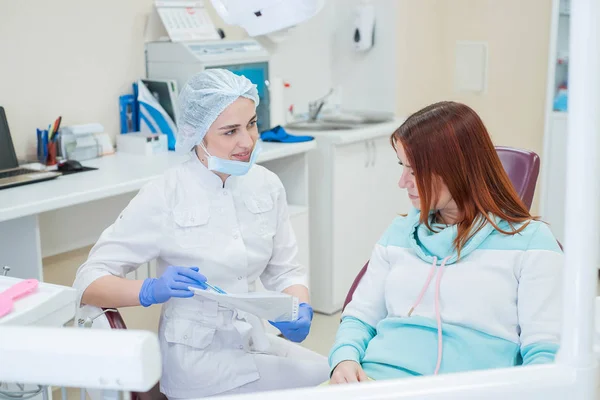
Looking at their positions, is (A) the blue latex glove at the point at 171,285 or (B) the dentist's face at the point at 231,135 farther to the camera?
(B) the dentist's face at the point at 231,135

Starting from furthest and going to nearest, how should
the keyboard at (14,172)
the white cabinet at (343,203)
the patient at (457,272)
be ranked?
the white cabinet at (343,203), the keyboard at (14,172), the patient at (457,272)

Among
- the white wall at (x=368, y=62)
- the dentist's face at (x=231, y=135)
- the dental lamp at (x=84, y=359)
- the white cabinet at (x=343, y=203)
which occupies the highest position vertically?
the white wall at (x=368, y=62)

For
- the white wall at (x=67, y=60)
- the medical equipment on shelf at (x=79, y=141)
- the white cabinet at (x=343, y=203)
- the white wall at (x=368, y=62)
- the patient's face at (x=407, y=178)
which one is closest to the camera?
the patient's face at (x=407, y=178)

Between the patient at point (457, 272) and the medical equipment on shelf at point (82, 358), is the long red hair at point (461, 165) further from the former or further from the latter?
the medical equipment on shelf at point (82, 358)

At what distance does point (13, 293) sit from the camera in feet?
3.75

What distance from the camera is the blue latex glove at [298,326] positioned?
1728 mm

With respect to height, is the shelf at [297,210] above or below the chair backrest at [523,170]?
below

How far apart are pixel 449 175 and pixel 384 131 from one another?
7.14ft

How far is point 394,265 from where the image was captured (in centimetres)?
161

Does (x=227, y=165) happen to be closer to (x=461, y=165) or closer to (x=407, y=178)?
(x=407, y=178)

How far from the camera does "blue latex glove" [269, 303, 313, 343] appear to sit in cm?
173

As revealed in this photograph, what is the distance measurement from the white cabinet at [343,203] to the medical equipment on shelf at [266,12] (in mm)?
1742

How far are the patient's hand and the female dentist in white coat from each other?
251 mm

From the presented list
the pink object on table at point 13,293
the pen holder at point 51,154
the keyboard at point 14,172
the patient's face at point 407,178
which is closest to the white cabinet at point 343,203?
the pen holder at point 51,154
